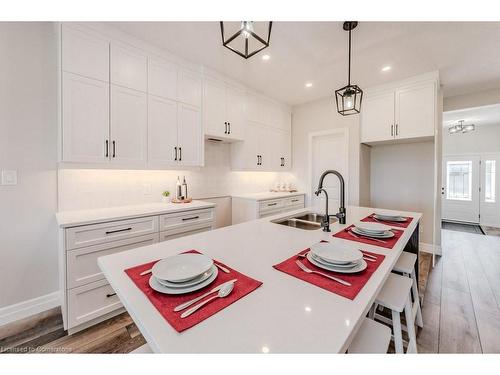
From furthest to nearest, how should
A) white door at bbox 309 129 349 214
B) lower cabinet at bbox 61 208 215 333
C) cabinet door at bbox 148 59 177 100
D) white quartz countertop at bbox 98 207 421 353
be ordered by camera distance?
white door at bbox 309 129 349 214 < cabinet door at bbox 148 59 177 100 < lower cabinet at bbox 61 208 215 333 < white quartz countertop at bbox 98 207 421 353

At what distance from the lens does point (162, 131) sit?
243cm

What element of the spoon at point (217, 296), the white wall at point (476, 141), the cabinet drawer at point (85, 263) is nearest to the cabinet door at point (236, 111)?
the cabinet drawer at point (85, 263)

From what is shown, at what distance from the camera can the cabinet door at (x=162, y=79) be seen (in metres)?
2.33

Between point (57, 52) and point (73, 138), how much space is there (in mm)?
735

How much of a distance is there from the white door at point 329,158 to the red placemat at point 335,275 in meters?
2.76

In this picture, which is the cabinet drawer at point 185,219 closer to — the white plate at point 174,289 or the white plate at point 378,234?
the white plate at point 174,289

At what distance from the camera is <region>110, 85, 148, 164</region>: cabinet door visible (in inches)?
82.2

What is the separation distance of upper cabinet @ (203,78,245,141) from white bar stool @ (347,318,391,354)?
258 centimetres

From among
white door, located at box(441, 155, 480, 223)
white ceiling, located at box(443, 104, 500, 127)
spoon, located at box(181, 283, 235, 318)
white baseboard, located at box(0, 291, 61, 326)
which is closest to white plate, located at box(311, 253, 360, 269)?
spoon, located at box(181, 283, 235, 318)

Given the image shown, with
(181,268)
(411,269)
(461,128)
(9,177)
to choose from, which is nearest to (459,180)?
(461,128)

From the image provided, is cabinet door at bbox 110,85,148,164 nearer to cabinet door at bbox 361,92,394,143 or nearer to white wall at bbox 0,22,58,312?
white wall at bbox 0,22,58,312

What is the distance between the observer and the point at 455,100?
355 centimetres

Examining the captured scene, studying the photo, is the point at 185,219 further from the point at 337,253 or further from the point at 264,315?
the point at 264,315
